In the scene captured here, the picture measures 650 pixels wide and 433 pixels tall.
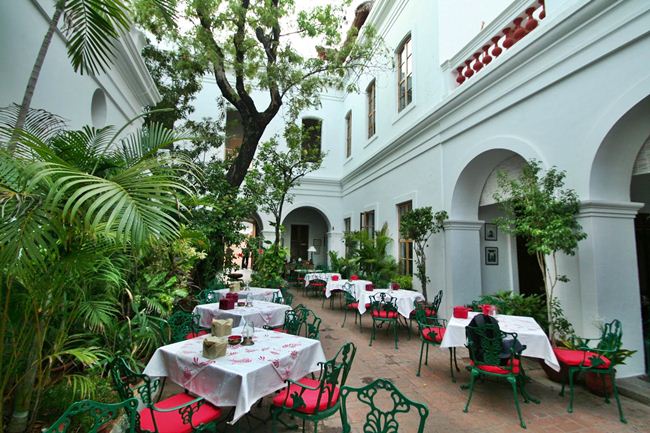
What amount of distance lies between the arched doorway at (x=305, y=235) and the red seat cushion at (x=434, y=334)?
38.8 ft

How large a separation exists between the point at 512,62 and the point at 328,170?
32.9ft

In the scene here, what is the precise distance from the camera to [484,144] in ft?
19.0

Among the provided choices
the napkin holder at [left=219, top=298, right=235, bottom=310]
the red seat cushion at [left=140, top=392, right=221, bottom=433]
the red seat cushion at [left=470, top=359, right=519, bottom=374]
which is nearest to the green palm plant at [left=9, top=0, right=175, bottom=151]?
the red seat cushion at [left=140, top=392, right=221, bottom=433]

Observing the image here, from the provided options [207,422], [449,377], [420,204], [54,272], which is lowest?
[449,377]

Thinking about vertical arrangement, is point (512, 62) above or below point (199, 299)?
above

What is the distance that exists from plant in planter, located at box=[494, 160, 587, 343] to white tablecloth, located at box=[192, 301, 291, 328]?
11.1 feet

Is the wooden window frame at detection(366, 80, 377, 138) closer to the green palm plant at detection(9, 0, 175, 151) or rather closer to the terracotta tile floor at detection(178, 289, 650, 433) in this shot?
the terracotta tile floor at detection(178, 289, 650, 433)

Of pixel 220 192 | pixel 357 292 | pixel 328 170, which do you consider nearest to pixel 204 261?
pixel 220 192

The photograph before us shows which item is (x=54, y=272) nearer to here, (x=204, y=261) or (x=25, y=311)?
(x=25, y=311)

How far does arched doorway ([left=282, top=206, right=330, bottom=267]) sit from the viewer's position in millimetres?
16328

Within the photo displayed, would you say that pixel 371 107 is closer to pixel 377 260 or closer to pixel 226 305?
pixel 377 260

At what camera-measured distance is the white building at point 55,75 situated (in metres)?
2.95

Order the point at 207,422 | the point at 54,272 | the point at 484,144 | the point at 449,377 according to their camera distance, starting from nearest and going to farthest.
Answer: the point at 54,272
the point at 207,422
the point at 449,377
the point at 484,144

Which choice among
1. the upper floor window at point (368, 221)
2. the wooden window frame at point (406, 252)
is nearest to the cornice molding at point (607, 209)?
the wooden window frame at point (406, 252)
